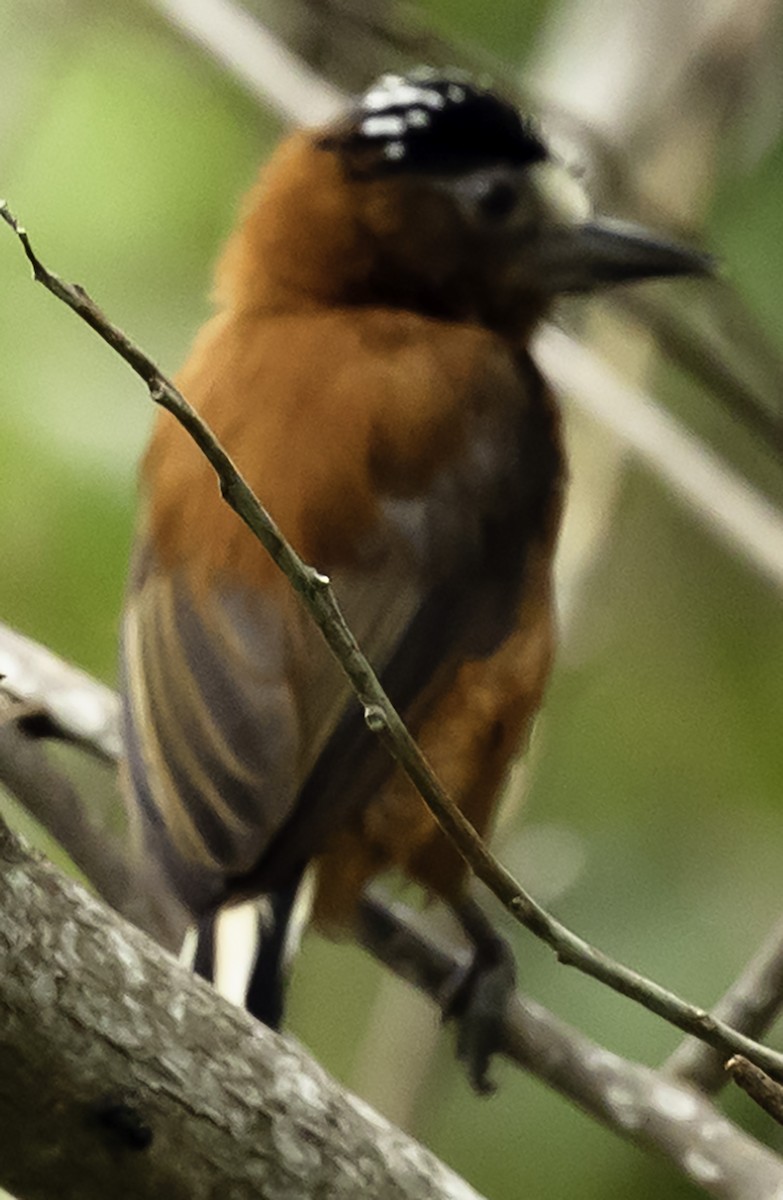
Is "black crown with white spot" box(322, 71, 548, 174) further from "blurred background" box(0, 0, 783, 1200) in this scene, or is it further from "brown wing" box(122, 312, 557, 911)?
"brown wing" box(122, 312, 557, 911)

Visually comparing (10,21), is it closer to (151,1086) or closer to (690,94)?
(690,94)

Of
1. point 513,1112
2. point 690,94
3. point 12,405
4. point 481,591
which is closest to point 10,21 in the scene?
point 12,405

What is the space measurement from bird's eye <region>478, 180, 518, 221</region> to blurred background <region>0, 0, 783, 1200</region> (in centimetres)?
21

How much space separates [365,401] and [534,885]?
1.04 meters

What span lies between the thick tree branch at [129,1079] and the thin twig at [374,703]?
248 millimetres

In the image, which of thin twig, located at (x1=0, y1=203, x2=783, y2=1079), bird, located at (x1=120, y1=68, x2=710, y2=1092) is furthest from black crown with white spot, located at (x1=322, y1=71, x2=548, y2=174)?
thin twig, located at (x1=0, y1=203, x2=783, y2=1079)

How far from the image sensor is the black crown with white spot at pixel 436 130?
11.7 feet

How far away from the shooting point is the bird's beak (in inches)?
136

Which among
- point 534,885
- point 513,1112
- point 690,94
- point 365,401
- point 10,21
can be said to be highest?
point 690,94

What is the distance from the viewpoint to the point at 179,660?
288 centimetres

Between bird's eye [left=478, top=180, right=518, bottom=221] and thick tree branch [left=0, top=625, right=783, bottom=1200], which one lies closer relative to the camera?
thick tree branch [left=0, top=625, right=783, bottom=1200]

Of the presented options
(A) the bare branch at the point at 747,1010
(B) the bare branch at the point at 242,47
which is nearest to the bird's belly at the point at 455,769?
(A) the bare branch at the point at 747,1010

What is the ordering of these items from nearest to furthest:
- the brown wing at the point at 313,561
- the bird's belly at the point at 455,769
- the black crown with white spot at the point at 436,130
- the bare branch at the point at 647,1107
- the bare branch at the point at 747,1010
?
the bare branch at the point at 647,1107 < the bare branch at the point at 747,1010 < the brown wing at the point at 313,561 < the bird's belly at the point at 455,769 < the black crown with white spot at the point at 436,130

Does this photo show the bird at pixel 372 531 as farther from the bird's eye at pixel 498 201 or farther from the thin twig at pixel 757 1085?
the thin twig at pixel 757 1085
